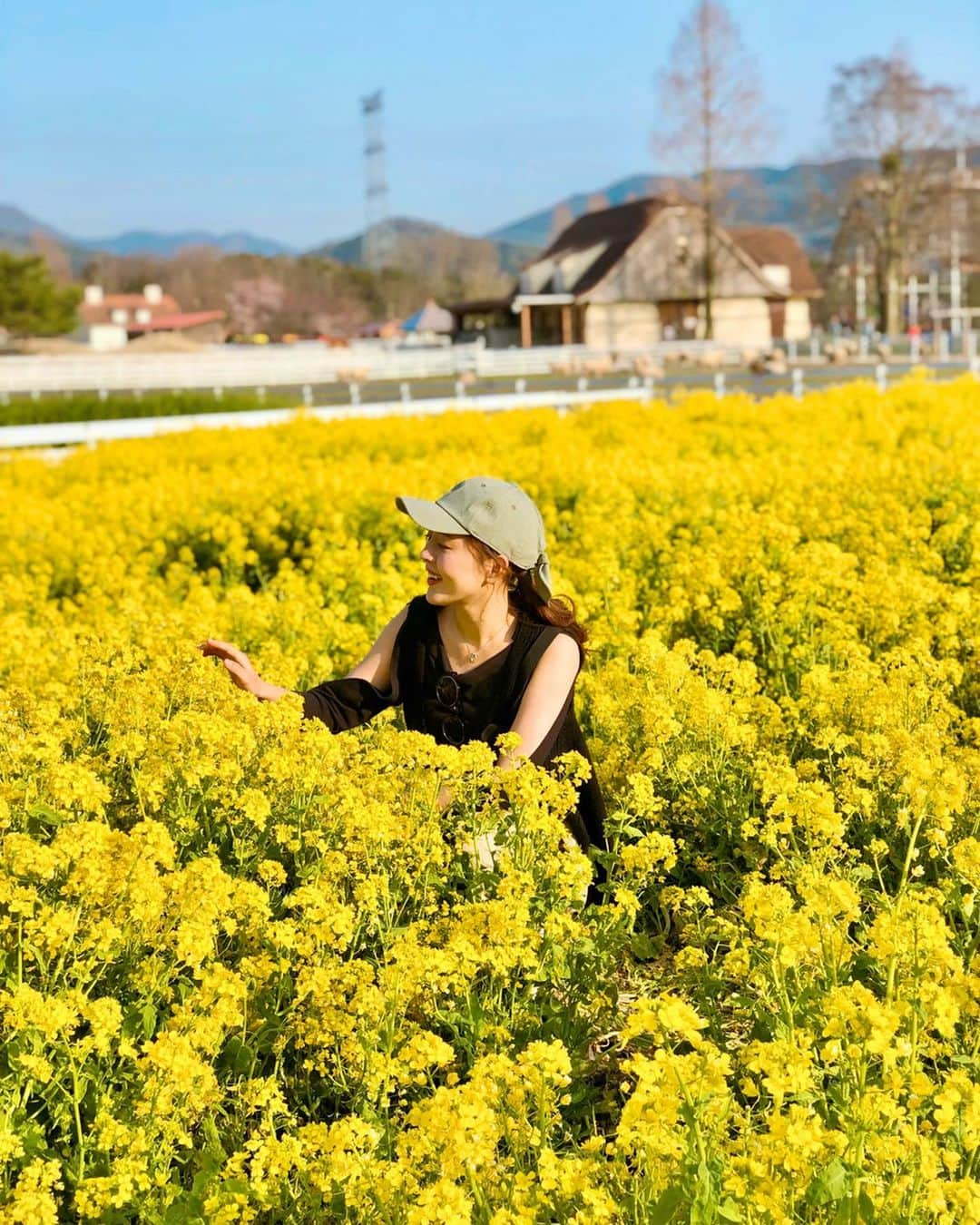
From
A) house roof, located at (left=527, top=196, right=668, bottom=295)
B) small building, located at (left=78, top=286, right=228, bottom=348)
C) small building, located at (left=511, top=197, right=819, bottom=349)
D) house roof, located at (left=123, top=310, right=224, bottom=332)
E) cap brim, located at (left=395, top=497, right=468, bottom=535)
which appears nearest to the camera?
cap brim, located at (left=395, top=497, right=468, bottom=535)

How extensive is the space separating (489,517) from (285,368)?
1515 inches

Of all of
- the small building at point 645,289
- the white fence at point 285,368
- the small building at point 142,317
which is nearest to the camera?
the white fence at point 285,368

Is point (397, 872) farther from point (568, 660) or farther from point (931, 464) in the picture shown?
point (931, 464)

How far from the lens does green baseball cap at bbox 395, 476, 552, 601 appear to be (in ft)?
14.2

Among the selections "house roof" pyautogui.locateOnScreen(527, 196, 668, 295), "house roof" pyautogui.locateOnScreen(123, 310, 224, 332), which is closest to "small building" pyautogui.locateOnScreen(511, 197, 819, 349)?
"house roof" pyautogui.locateOnScreen(527, 196, 668, 295)

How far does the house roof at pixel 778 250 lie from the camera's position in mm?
71875

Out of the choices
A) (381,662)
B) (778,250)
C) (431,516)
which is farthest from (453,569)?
(778,250)

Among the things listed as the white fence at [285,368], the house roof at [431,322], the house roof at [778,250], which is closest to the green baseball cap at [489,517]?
the white fence at [285,368]

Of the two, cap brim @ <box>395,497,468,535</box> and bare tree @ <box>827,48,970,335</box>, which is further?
bare tree @ <box>827,48,970,335</box>

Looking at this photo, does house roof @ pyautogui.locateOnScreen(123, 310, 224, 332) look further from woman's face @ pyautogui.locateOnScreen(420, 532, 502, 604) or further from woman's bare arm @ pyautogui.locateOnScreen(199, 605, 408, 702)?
woman's face @ pyautogui.locateOnScreen(420, 532, 502, 604)

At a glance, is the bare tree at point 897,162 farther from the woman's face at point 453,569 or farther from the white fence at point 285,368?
the woman's face at point 453,569

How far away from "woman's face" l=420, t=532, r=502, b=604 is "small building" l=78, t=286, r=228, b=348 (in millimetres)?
98386

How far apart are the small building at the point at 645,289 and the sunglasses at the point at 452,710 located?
182 ft

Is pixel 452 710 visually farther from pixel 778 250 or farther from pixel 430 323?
pixel 430 323
